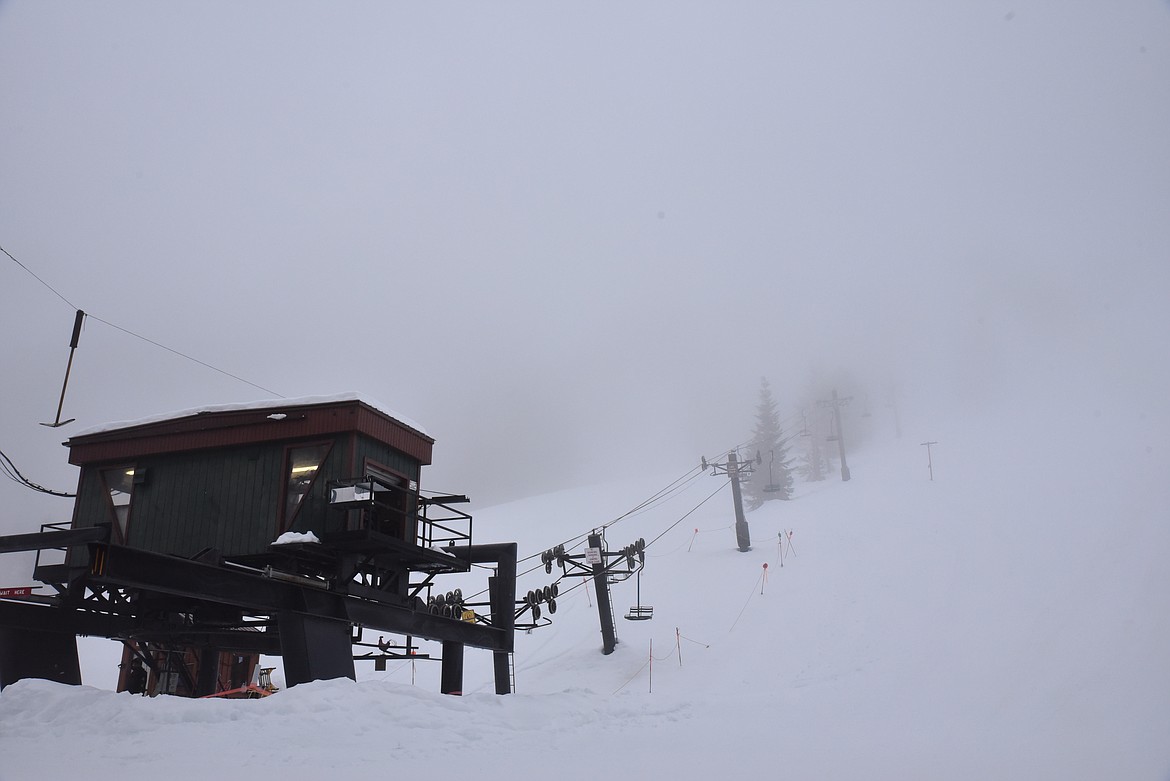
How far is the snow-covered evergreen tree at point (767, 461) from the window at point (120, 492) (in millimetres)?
47094

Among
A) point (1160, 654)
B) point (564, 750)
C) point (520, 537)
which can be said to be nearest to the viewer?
point (564, 750)

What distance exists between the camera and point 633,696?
2136 cm

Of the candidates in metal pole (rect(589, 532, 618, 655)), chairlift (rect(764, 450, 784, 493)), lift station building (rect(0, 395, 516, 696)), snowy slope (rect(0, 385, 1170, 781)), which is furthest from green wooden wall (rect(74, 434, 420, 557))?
chairlift (rect(764, 450, 784, 493))

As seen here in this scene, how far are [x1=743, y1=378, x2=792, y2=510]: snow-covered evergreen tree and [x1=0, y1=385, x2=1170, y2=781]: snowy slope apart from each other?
272 inches

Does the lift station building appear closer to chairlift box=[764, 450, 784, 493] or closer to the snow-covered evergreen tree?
chairlift box=[764, 450, 784, 493]

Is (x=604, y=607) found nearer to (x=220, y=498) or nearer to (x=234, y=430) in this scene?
(x=220, y=498)

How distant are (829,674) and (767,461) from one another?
3966cm

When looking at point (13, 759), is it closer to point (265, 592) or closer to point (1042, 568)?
point (265, 592)

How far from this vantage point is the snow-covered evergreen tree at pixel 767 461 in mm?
62312

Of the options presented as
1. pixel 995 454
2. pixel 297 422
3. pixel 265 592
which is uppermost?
pixel 995 454

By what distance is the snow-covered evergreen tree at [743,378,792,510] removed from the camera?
62312mm

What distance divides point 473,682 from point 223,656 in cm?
1061

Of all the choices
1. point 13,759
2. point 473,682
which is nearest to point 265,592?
point 13,759

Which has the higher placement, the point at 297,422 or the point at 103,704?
the point at 297,422
